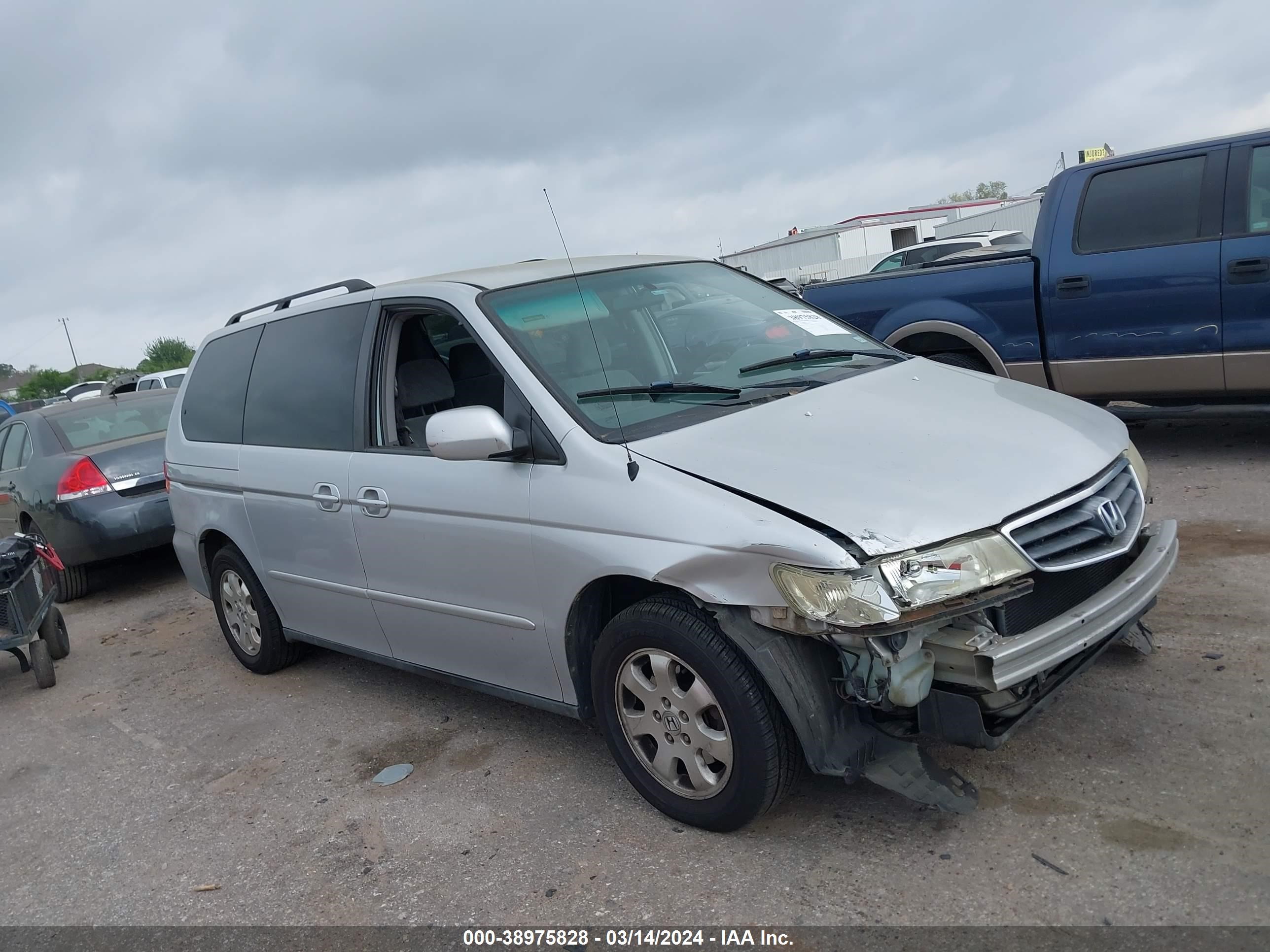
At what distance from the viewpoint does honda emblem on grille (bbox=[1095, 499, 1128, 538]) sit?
9.97ft

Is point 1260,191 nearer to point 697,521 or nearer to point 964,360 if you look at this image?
point 964,360

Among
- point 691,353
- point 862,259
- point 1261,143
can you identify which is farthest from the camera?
point 862,259

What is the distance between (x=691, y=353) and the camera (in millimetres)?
3939

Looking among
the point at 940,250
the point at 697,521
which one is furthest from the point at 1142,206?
the point at 940,250

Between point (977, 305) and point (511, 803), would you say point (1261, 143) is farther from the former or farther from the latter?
point (511, 803)

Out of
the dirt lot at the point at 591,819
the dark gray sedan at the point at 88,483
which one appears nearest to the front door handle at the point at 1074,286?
the dirt lot at the point at 591,819

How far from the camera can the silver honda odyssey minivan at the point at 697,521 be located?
9.17 feet

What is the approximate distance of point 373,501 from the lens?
409cm

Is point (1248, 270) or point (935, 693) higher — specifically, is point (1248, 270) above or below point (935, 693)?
above

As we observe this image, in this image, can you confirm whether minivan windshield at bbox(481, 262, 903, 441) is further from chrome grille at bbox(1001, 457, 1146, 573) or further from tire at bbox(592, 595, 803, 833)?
chrome grille at bbox(1001, 457, 1146, 573)

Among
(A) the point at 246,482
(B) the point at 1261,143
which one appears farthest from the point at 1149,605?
(B) the point at 1261,143

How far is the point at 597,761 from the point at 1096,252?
15.9 ft

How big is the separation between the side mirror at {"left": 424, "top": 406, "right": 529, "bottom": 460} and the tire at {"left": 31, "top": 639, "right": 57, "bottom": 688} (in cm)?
374

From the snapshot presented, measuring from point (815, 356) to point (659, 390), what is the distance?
0.80 meters
